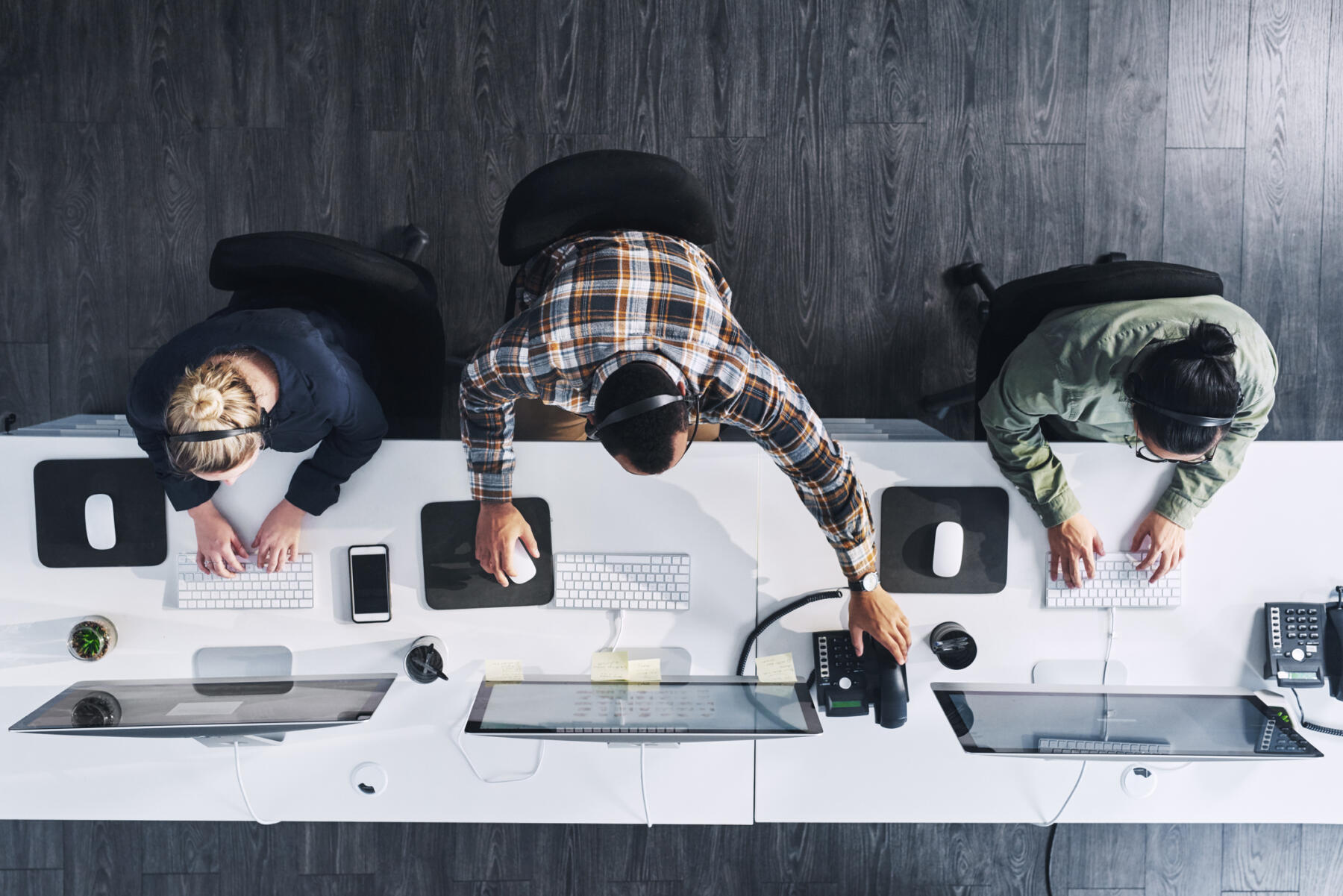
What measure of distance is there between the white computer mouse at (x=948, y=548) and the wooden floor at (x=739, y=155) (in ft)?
2.49

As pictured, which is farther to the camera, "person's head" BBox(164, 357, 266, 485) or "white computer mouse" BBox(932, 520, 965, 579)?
"white computer mouse" BBox(932, 520, 965, 579)

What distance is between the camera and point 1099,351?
1405 millimetres

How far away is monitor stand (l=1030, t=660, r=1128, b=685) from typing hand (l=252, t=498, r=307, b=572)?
5.30 ft

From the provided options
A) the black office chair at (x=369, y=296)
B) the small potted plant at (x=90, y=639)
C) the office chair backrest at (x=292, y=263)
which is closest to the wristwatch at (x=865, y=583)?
the black office chair at (x=369, y=296)

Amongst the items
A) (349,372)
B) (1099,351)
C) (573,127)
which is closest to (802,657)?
(1099,351)

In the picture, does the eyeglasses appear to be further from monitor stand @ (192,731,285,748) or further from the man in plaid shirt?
monitor stand @ (192,731,285,748)

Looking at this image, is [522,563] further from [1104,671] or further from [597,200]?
[1104,671]

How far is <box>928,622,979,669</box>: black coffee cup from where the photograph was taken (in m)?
1.64

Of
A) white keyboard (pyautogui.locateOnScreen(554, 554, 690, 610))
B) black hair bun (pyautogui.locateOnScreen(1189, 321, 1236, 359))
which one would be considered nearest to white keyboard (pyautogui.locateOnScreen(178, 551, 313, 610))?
white keyboard (pyautogui.locateOnScreen(554, 554, 690, 610))

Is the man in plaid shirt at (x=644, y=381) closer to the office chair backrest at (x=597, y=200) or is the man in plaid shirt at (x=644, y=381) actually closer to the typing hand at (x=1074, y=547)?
the office chair backrest at (x=597, y=200)

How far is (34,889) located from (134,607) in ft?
4.83

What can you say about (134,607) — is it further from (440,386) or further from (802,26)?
(802,26)

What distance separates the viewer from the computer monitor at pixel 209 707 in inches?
55.6

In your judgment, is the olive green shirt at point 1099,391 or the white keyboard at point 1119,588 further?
Result: the white keyboard at point 1119,588
